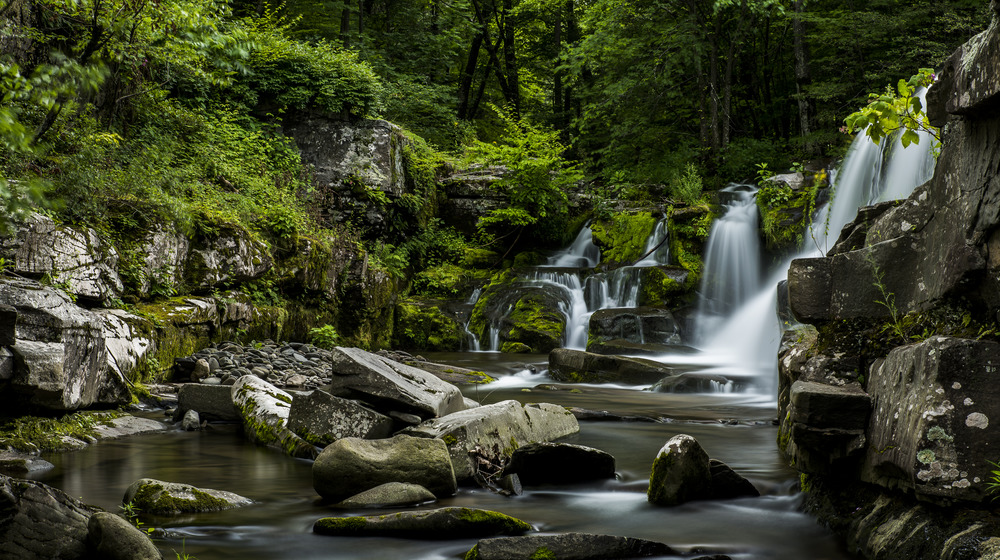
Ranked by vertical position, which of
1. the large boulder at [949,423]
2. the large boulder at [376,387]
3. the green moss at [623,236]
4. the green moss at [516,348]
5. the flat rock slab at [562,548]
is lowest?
the green moss at [516,348]

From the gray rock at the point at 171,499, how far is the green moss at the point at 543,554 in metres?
2.30

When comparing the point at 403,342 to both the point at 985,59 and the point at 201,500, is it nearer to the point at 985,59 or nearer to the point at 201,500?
the point at 201,500

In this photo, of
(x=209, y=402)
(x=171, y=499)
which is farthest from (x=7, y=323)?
(x=209, y=402)

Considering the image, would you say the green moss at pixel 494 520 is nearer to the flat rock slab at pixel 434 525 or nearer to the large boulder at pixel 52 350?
the flat rock slab at pixel 434 525

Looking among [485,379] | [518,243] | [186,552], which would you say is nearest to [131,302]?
[485,379]

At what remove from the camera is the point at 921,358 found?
10.7ft

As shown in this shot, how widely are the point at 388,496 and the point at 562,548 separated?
5.01 feet

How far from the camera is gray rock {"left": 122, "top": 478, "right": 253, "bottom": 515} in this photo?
4.44 m

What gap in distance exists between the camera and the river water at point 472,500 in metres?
4.00

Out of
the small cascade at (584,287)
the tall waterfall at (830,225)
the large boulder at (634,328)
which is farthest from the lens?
the small cascade at (584,287)

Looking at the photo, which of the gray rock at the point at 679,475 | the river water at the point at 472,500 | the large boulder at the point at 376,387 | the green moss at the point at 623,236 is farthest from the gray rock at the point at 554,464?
the green moss at the point at 623,236

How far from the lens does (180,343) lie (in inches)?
371

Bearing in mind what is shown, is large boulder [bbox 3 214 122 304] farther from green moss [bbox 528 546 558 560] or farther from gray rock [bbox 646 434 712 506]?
gray rock [bbox 646 434 712 506]

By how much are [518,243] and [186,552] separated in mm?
16701
